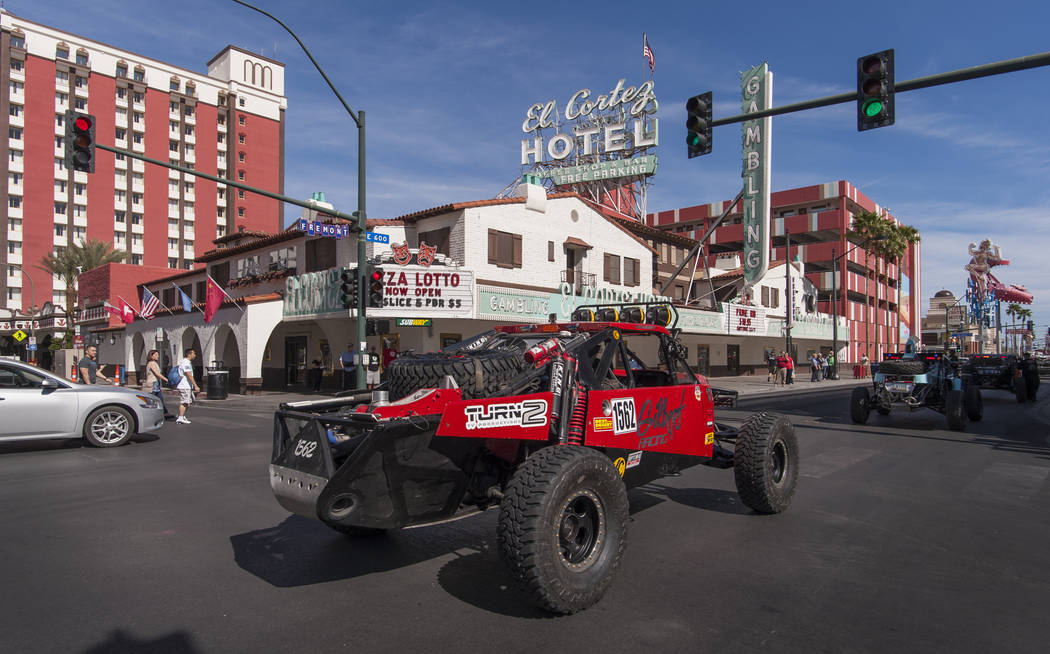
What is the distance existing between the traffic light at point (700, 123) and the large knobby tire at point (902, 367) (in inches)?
267

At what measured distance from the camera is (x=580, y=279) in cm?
2900

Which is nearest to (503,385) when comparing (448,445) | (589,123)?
(448,445)

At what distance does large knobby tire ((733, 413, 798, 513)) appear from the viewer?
588 cm

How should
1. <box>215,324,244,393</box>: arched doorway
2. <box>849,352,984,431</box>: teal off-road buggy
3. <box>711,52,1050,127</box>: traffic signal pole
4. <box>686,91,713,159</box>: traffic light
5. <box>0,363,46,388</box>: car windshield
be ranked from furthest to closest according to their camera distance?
<box>215,324,244,393</box>: arched doorway → <box>849,352,984,431</box>: teal off-road buggy → <box>686,91,713,159</box>: traffic light → <box>0,363,46,388</box>: car windshield → <box>711,52,1050,127</box>: traffic signal pole

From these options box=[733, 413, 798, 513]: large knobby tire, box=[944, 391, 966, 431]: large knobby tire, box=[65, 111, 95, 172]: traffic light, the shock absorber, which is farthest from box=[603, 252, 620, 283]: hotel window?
the shock absorber

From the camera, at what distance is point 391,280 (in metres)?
22.4

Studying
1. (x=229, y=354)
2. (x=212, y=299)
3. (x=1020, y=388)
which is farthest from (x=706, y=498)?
(x=229, y=354)

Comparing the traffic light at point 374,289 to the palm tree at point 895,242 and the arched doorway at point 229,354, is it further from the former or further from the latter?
the palm tree at point 895,242

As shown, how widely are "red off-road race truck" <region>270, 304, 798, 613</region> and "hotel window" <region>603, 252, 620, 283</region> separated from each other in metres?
25.2

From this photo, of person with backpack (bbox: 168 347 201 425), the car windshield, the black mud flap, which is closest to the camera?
the black mud flap

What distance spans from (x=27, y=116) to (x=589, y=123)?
2300 inches

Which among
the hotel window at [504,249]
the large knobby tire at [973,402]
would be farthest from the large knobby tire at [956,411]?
the hotel window at [504,249]

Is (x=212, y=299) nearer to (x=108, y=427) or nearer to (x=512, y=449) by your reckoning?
(x=108, y=427)

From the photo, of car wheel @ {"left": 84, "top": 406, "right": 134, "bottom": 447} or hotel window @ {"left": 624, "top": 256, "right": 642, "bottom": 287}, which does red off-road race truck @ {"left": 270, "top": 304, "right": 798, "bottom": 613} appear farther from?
hotel window @ {"left": 624, "top": 256, "right": 642, "bottom": 287}
